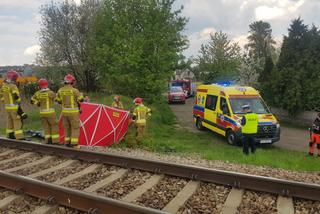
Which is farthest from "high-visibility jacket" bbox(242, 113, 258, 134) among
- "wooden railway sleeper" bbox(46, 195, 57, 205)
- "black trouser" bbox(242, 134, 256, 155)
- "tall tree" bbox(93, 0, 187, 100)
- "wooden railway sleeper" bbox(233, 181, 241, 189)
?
"tall tree" bbox(93, 0, 187, 100)

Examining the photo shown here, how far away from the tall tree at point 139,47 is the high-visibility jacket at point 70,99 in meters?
12.8

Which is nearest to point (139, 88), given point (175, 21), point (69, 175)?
point (175, 21)

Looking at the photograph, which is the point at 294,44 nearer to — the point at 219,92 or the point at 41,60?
the point at 219,92

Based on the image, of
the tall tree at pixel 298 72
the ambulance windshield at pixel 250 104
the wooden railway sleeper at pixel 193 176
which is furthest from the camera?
the tall tree at pixel 298 72

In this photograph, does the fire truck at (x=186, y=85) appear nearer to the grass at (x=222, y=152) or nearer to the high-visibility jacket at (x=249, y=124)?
the grass at (x=222, y=152)

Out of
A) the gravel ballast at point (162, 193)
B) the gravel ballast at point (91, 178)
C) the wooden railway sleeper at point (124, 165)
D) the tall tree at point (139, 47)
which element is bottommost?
the gravel ballast at point (91, 178)

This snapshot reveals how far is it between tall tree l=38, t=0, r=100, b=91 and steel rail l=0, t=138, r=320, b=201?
23.8 metres

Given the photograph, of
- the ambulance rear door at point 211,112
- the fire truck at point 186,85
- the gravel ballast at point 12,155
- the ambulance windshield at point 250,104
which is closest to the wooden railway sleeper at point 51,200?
the gravel ballast at point 12,155

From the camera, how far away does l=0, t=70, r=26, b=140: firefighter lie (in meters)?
12.2

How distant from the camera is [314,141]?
14828 mm

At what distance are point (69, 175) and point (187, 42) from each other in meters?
34.5

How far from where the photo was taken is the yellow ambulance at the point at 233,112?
1689 centimetres

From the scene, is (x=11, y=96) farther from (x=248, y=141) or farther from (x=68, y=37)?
(x=68, y=37)

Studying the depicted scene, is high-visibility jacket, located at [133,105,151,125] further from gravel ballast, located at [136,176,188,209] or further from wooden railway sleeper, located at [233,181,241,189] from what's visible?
wooden railway sleeper, located at [233,181,241,189]
